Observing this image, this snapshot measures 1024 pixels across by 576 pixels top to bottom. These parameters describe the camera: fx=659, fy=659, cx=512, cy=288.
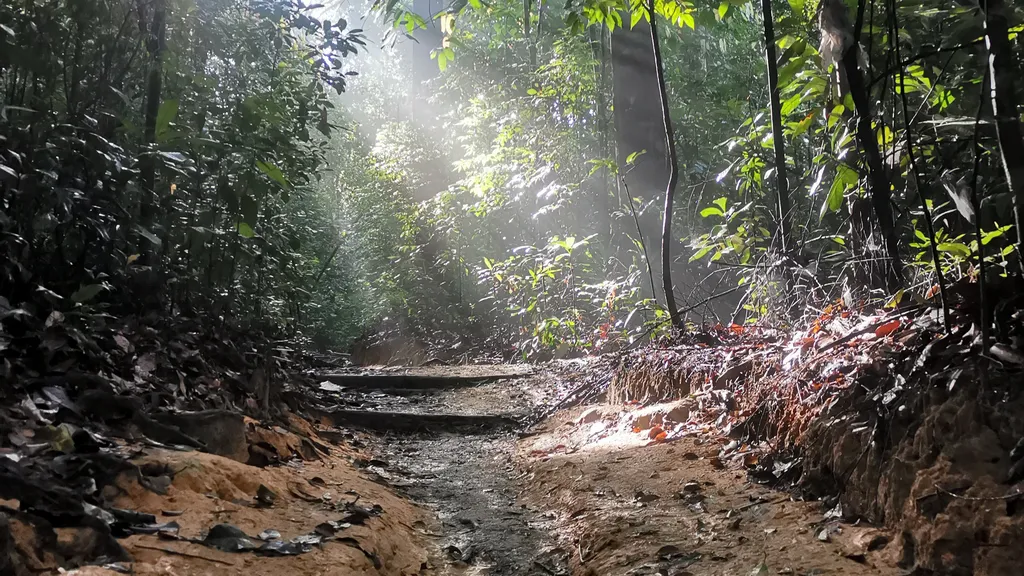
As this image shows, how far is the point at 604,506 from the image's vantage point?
3.16m

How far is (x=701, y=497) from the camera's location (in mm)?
2902

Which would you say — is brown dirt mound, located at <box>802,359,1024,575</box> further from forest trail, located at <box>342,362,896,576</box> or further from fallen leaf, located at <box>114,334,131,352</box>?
fallen leaf, located at <box>114,334,131,352</box>

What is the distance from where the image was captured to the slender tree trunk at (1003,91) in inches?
82.0

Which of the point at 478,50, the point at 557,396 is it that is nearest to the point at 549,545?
the point at 557,396

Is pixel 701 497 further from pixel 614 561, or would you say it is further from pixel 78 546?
pixel 78 546

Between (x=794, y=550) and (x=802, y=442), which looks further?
(x=802, y=442)

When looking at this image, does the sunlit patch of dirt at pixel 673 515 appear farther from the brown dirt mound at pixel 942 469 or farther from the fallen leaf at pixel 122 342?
the fallen leaf at pixel 122 342

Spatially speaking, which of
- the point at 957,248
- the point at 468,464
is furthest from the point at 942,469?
the point at 468,464

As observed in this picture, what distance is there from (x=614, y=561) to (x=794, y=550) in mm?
645

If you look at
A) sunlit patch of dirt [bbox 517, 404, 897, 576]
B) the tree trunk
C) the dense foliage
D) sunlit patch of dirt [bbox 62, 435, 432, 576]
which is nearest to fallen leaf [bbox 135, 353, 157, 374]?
the dense foliage

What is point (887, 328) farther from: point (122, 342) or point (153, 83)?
point (153, 83)

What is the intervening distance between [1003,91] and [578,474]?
267cm

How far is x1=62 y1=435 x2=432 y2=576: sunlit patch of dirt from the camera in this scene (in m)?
1.96

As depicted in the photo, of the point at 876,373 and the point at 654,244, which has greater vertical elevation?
the point at 654,244
